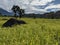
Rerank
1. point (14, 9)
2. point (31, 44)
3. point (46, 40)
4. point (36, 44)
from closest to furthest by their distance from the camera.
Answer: point (31, 44)
point (36, 44)
point (46, 40)
point (14, 9)

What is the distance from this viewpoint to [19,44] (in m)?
7.31

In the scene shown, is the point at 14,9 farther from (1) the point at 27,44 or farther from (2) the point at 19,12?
(1) the point at 27,44

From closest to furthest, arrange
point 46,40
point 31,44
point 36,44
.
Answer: point 31,44 < point 36,44 < point 46,40

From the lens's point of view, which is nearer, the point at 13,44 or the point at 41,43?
the point at 13,44

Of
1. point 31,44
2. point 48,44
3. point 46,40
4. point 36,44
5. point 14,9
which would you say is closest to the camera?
point 31,44

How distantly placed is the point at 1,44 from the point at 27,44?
3.33ft

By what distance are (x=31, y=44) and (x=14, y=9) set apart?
556ft

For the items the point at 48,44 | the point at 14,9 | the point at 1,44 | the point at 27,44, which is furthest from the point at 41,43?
the point at 14,9

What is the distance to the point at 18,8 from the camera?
589ft

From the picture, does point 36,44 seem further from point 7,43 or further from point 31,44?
point 7,43

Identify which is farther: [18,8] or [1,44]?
A: [18,8]

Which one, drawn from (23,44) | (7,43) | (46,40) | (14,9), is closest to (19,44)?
(23,44)

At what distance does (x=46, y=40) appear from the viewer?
8820mm

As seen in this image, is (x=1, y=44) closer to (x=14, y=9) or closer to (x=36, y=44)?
(x=36, y=44)
